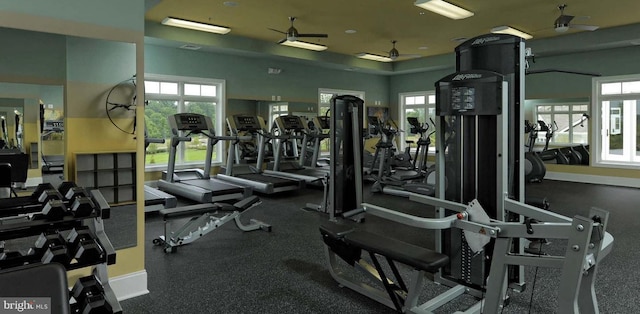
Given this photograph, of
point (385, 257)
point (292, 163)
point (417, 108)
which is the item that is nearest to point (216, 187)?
point (292, 163)

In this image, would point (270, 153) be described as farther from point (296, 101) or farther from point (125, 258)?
point (125, 258)

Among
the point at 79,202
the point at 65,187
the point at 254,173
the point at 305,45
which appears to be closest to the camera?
the point at 79,202

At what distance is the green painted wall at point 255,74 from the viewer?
26.8 feet

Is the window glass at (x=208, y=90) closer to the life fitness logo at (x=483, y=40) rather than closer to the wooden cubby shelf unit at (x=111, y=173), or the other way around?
the wooden cubby shelf unit at (x=111, y=173)

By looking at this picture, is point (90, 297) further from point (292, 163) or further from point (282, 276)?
point (292, 163)

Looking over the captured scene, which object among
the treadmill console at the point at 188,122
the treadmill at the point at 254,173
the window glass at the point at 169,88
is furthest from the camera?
the window glass at the point at 169,88

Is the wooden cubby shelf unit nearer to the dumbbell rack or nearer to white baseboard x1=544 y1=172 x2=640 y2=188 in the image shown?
the dumbbell rack

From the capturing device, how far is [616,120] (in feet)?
28.1

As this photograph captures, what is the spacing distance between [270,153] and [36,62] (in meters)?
6.60

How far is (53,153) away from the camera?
9.34 ft

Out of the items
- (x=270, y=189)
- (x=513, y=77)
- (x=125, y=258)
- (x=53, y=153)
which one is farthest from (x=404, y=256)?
(x=270, y=189)

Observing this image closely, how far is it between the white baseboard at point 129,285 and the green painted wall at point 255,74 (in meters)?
5.95

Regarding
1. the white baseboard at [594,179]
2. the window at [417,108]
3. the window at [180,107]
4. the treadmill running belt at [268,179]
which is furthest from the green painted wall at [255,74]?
the white baseboard at [594,179]

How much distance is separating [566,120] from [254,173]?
7.14m
